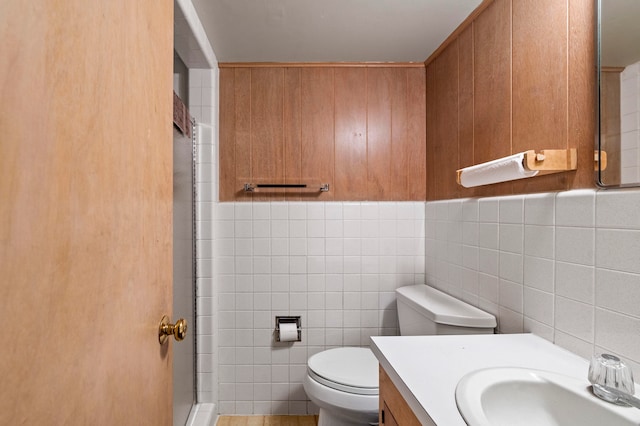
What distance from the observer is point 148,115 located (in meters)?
0.71

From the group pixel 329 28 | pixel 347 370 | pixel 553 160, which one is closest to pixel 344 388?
pixel 347 370

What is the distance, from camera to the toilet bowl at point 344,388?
1515 mm

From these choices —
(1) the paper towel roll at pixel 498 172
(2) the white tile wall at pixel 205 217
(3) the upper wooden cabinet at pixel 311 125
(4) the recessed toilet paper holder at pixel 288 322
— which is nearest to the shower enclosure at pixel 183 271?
(2) the white tile wall at pixel 205 217

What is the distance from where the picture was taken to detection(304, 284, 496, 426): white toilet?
148 centimetres

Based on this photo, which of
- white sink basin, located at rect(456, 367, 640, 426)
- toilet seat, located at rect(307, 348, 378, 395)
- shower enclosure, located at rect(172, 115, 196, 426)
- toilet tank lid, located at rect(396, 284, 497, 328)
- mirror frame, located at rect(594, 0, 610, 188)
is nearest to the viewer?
white sink basin, located at rect(456, 367, 640, 426)

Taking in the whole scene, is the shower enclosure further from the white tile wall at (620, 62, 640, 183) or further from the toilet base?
the white tile wall at (620, 62, 640, 183)

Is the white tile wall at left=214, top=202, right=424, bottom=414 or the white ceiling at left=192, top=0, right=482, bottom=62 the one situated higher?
the white ceiling at left=192, top=0, right=482, bottom=62

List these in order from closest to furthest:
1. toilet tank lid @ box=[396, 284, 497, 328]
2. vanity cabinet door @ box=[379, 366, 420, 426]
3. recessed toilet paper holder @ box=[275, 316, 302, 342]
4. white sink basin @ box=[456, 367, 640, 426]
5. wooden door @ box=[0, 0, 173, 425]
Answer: wooden door @ box=[0, 0, 173, 425] < white sink basin @ box=[456, 367, 640, 426] < vanity cabinet door @ box=[379, 366, 420, 426] < toilet tank lid @ box=[396, 284, 497, 328] < recessed toilet paper holder @ box=[275, 316, 302, 342]

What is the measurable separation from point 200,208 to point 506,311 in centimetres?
167

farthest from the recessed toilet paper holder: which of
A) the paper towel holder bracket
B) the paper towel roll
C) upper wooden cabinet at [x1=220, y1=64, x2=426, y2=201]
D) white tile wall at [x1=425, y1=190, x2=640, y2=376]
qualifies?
the paper towel holder bracket

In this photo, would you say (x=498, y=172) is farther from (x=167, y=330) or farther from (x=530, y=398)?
(x=167, y=330)

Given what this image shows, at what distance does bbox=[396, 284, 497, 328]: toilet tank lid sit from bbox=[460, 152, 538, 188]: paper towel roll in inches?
21.2

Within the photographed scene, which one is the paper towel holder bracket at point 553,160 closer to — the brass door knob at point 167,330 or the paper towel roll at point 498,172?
the paper towel roll at point 498,172

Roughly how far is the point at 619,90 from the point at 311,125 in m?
1.55
